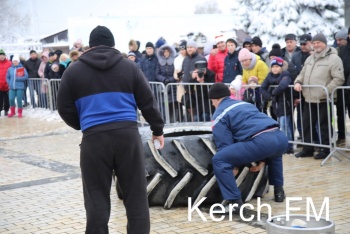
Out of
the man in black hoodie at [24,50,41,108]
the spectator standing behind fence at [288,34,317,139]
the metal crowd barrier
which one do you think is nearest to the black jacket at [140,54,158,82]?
the spectator standing behind fence at [288,34,317,139]

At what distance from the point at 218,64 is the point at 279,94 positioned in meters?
2.24

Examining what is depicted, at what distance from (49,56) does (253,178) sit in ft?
39.6

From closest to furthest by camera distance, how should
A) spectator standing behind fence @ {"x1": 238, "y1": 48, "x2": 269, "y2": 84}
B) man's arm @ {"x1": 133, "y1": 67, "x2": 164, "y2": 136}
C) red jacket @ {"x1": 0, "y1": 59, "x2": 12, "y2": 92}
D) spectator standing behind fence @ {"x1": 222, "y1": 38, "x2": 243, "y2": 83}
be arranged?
man's arm @ {"x1": 133, "y1": 67, "x2": 164, "y2": 136}, spectator standing behind fence @ {"x1": 238, "y1": 48, "x2": 269, "y2": 84}, spectator standing behind fence @ {"x1": 222, "y1": 38, "x2": 243, "y2": 83}, red jacket @ {"x1": 0, "y1": 59, "x2": 12, "y2": 92}

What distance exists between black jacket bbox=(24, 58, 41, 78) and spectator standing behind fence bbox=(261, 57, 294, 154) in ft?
33.2

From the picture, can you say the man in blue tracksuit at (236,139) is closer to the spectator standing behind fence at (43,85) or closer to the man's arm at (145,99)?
the man's arm at (145,99)

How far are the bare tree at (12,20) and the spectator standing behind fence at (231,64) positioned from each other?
3335 cm

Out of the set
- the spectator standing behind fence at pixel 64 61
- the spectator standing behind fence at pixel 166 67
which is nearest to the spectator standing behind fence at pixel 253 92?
the spectator standing behind fence at pixel 166 67

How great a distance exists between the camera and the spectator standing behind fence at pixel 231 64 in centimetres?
1169

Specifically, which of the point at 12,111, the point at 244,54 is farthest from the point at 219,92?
the point at 12,111

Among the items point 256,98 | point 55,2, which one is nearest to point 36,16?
point 55,2

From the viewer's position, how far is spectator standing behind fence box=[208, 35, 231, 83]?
1234 cm

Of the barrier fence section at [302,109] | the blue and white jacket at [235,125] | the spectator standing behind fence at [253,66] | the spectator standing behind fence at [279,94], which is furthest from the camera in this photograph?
the spectator standing behind fence at [253,66]

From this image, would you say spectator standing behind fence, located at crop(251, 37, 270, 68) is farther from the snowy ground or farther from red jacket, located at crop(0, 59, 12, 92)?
red jacket, located at crop(0, 59, 12, 92)

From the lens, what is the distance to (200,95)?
40.1 ft
